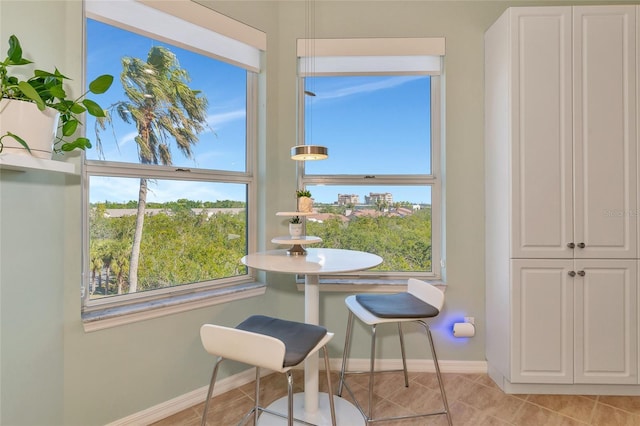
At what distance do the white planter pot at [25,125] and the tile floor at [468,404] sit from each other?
60.4 inches

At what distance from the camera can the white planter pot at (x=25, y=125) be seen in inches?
43.9

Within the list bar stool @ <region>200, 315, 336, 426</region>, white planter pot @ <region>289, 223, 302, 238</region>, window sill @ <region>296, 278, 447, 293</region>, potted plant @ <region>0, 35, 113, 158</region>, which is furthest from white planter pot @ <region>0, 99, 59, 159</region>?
window sill @ <region>296, 278, 447, 293</region>

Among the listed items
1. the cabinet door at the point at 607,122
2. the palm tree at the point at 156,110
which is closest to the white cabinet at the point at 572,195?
the cabinet door at the point at 607,122

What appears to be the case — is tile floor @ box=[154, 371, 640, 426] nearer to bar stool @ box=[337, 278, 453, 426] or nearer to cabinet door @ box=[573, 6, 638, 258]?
bar stool @ box=[337, 278, 453, 426]

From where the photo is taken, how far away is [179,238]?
6.75 feet

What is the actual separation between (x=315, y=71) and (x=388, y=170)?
36.6 inches

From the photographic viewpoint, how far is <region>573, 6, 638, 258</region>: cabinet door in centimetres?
193

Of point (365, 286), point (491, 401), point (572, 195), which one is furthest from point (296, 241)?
point (572, 195)

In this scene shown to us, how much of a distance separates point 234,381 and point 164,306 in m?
0.73

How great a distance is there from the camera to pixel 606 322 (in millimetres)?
1941

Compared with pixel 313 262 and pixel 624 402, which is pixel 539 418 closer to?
pixel 624 402

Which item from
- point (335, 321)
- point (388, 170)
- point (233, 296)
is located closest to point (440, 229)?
point (388, 170)

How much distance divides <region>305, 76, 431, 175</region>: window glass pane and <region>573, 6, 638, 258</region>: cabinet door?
92cm

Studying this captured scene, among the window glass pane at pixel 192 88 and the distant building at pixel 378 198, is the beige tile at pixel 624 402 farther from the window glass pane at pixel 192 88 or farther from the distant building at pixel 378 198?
the window glass pane at pixel 192 88
